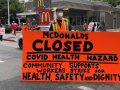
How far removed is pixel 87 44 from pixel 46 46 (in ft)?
3.77

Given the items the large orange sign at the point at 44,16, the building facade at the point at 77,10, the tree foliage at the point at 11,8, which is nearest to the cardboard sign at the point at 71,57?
the large orange sign at the point at 44,16

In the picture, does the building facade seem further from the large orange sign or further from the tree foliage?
the large orange sign

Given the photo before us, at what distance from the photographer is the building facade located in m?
25.0

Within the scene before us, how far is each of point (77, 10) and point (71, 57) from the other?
77.2 ft

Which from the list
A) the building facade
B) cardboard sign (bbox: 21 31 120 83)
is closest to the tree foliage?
Answer: the building facade

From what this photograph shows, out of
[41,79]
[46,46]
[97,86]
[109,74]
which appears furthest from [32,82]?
[109,74]

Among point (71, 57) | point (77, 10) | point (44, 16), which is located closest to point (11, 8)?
point (77, 10)

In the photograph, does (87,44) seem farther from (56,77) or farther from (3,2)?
(3,2)

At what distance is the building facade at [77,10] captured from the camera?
2495cm

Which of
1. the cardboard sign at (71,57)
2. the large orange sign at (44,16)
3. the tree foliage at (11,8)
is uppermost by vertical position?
the tree foliage at (11,8)

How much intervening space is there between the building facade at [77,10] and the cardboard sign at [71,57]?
18127 millimetres

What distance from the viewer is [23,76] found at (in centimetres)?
474

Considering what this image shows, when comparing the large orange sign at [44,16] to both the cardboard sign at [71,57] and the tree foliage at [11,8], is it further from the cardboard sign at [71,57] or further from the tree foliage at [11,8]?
the tree foliage at [11,8]

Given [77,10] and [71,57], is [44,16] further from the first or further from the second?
[71,57]
